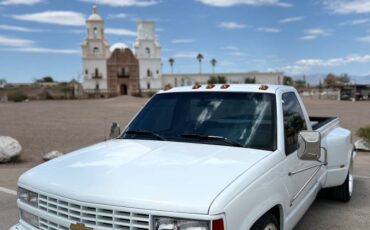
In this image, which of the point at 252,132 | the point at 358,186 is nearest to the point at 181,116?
the point at 252,132

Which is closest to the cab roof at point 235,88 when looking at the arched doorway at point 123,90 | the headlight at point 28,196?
the headlight at point 28,196

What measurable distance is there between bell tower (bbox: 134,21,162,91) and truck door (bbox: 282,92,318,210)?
10358 cm

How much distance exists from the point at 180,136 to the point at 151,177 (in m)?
1.18

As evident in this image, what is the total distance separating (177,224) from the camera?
2.77m

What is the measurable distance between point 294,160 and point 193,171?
1.42 meters

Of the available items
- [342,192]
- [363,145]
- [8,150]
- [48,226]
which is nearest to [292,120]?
[342,192]

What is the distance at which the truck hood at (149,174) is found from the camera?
2.83m

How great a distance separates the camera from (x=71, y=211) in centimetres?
305

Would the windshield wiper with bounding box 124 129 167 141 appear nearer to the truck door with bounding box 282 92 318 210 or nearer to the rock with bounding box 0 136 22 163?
the truck door with bounding box 282 92 318 210

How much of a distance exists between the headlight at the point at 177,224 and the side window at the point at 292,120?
1637mm

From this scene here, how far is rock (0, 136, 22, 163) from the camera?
10.5 metres

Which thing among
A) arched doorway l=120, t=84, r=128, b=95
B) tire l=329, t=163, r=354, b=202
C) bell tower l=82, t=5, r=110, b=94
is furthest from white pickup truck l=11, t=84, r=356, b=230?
arched doorway l=120, t=84, r=128, b=95

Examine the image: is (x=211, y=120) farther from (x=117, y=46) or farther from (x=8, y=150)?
(x=117, y=46)

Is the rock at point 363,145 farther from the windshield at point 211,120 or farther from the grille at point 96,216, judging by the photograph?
the grille at point 96,216
